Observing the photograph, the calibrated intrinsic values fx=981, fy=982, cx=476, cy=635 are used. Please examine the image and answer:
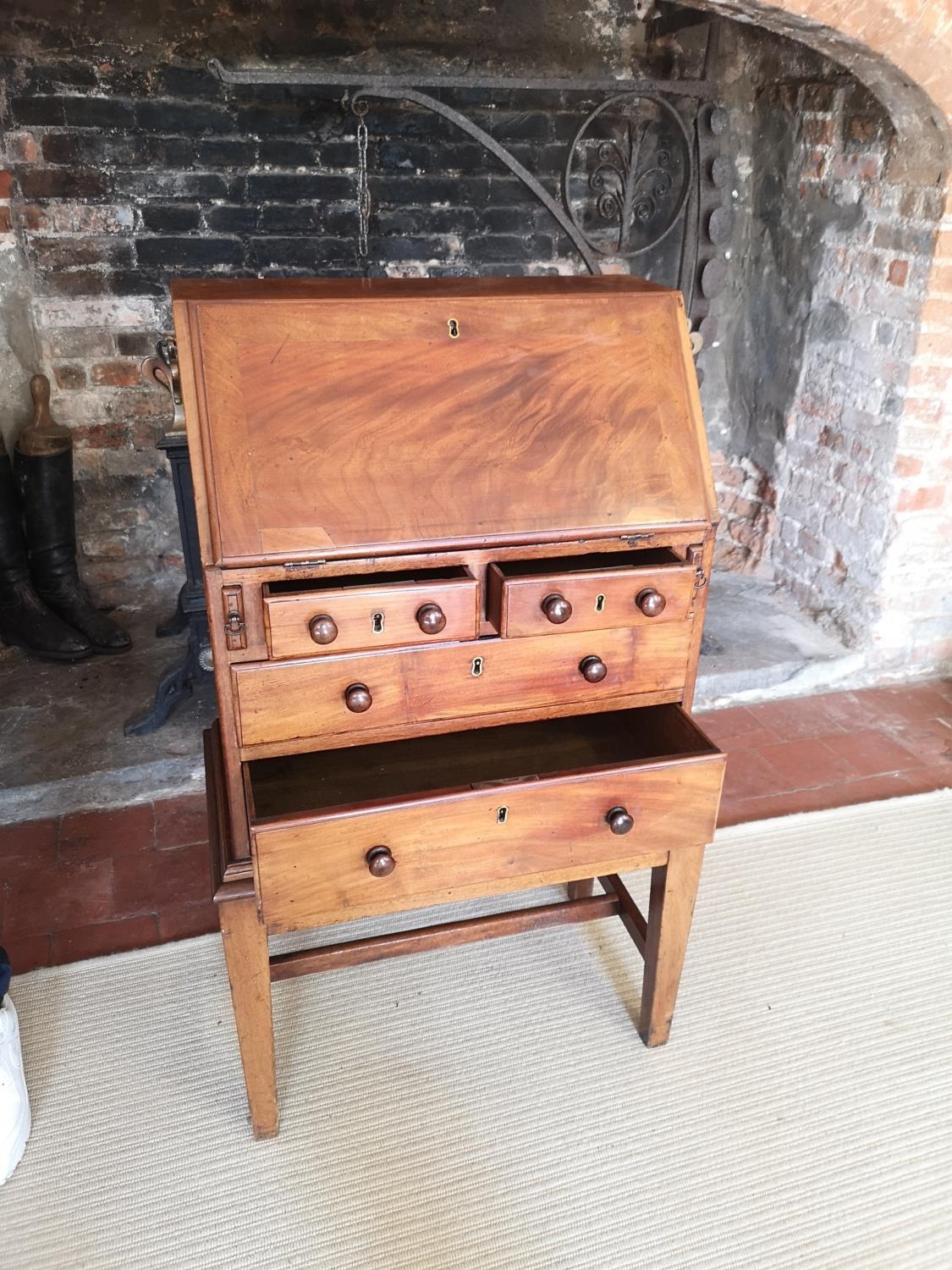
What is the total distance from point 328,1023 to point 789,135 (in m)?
2.76

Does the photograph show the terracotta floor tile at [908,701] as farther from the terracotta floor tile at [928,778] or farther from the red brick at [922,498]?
the red brick at [922,498]

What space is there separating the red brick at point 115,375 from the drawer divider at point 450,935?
74.2 inches

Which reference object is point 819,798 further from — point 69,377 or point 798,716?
point 69,377

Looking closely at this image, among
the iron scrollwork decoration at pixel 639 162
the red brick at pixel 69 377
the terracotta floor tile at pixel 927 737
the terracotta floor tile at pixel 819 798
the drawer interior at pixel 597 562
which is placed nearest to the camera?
the drawer interior at pixel 597 562

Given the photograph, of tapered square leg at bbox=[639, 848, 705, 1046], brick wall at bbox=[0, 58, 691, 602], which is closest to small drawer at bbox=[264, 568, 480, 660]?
tapered square leg at bbox=[639, 848, 705, 1046]

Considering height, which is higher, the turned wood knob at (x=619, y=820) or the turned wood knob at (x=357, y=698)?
the turned wood knob at (x=357, y=698)

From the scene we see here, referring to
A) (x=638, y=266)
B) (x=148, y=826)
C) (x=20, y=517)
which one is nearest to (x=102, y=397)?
(x=20, y=517)

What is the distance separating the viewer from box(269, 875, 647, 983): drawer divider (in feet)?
5.47

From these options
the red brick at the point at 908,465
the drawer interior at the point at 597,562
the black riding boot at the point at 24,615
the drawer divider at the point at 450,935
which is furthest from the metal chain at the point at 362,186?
the drawer divider at the point at 450,935

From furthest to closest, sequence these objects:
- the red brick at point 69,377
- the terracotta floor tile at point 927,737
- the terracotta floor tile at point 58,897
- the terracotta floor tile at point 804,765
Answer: the red brick at point 69,377 < the terracotta floor tile at point 927,737 < the terracotta floor tile at point 804,765 < the terracotta floor tile at point 58,897

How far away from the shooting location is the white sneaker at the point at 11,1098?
1.55m

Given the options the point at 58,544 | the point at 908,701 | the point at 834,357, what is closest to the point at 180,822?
the point at 58,544

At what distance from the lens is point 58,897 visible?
2.15m

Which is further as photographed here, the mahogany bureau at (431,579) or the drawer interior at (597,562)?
the drawer interior at (597,562)
